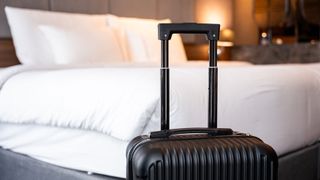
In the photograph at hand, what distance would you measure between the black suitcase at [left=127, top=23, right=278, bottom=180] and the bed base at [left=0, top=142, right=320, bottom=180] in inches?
18.9

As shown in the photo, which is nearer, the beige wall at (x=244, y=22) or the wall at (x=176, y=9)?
the wall at (x=176, y=9)

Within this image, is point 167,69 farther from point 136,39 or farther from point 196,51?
point 196,51

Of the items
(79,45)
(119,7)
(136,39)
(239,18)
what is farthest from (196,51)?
(79,45)

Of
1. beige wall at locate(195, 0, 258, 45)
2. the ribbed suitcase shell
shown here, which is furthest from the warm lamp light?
the ribbed suitcase shell

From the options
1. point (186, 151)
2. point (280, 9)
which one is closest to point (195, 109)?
point (186, 151)

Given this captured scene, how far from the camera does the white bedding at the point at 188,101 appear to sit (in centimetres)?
147

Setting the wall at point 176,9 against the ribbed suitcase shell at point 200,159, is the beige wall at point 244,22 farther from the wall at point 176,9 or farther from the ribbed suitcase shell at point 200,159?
the ribbed suitcase shell at point 200,159

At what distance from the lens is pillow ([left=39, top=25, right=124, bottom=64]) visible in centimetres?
280

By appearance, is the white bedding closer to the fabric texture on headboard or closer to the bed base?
the bed base

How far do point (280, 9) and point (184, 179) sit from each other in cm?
415

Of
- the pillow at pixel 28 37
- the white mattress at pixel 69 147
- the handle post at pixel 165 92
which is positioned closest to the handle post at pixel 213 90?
the handle post at pixel 165 92

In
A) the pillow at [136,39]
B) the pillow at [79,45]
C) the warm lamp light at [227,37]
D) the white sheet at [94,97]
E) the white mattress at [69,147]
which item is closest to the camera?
the white sheet at [94,97]

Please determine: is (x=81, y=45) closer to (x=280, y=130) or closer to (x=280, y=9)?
(x=280, y=130)

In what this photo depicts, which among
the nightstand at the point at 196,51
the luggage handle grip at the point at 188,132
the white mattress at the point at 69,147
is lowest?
the white mattress at the point at 69,147
